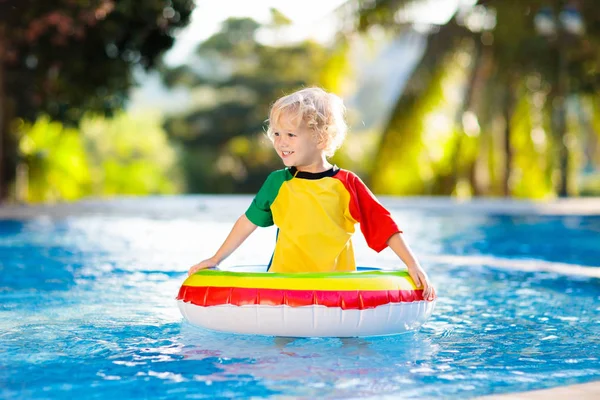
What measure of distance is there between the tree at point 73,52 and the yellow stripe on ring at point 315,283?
312 inches

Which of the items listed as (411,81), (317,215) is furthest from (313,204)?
(411,81)

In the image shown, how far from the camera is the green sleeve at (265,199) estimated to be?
14.2 feet

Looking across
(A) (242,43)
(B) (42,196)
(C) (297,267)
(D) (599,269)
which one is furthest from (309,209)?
(A) (242,43)

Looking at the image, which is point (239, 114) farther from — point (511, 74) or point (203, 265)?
point (203, 265)

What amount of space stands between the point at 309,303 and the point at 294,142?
2.43 feet

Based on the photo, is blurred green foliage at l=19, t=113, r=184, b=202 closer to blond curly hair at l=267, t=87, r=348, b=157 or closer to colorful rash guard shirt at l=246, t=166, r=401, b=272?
colorful rash guard shirt at l=246, t=166, r=401, b=272

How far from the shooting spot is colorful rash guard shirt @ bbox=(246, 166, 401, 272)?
423 cm

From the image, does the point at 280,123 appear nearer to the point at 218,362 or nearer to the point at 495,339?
the point at 218,362

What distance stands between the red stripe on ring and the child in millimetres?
224

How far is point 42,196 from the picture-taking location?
16.5 m

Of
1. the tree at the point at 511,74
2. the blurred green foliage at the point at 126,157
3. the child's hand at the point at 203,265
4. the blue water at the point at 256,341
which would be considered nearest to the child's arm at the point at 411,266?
the blue water at the point at 256,341

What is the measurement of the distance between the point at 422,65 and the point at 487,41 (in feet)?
4.39

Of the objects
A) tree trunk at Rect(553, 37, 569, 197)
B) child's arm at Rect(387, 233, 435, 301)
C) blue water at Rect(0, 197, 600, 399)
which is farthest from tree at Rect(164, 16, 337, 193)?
child's arm at Rect(387, 233, 435, 301)

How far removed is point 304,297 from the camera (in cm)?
389
